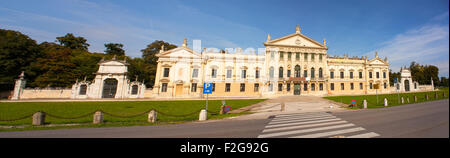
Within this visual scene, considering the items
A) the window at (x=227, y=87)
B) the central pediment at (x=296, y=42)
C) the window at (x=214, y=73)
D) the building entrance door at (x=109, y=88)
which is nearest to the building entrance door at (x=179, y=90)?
the window at (x=214, y=73)

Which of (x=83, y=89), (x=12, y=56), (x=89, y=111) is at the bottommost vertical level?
(x=89, y=111)

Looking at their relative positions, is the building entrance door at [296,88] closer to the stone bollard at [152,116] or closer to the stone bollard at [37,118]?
the stone bollard at [152,116]

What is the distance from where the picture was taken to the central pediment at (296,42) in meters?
34.0

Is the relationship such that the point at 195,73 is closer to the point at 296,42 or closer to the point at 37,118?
the point at 37,118

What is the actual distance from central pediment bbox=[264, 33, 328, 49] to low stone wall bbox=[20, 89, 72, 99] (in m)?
40.8

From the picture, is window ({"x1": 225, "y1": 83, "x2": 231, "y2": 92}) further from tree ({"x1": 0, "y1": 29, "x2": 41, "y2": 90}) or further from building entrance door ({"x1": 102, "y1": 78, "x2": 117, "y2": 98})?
tree ({"x1": 0, "y1": 29, "x2": 41, "y2": 90})

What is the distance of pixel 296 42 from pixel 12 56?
5569cm

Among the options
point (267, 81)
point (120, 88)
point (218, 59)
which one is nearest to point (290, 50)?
point (267, 81)

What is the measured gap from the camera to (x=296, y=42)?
114 ft

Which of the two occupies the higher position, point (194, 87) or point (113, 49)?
point (113, 49)

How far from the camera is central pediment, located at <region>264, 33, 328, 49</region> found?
112 ft

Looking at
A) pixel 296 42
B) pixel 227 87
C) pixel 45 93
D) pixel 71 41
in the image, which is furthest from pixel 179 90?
pixel 71 41
